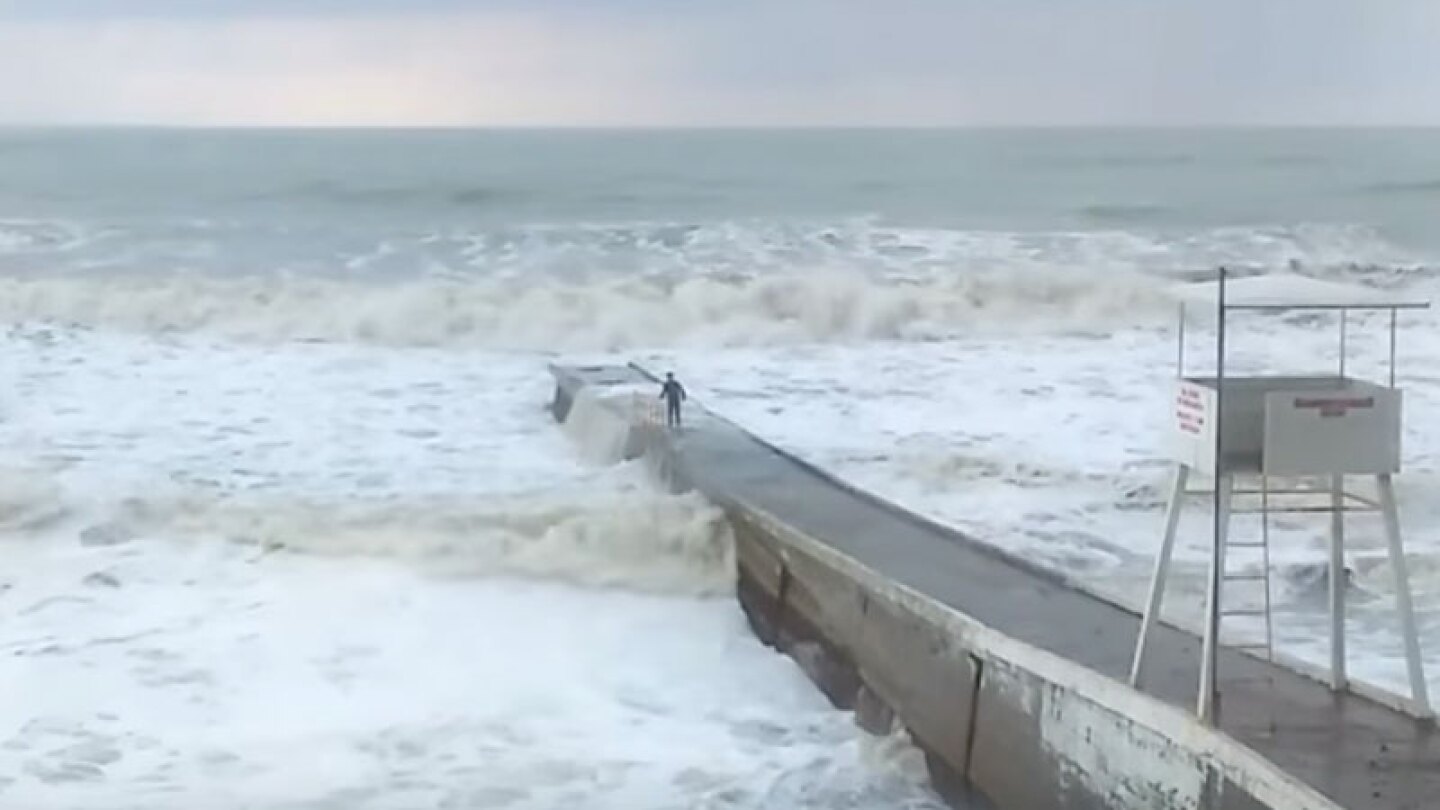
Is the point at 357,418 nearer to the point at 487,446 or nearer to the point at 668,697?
the point at 487,446

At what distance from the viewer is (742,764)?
9508 mm

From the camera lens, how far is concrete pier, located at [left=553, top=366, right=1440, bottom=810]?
7.05m

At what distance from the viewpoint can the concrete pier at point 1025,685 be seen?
277 inches

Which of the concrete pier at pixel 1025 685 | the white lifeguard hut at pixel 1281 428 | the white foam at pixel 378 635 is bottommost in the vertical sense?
the white foam at pixel 378 635

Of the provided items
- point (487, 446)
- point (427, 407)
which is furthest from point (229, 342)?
point (487, 446)

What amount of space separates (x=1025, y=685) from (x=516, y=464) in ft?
31.6

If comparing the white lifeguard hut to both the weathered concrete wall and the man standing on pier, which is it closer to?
the weathered concrete wall

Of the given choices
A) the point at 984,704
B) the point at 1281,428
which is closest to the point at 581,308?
the point at 984,704

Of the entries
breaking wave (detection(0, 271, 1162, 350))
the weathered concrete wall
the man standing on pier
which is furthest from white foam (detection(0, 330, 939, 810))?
breaking wave (detection(0, 271, 1162, 350))

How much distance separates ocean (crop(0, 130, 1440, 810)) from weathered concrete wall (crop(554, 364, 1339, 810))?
0.25m

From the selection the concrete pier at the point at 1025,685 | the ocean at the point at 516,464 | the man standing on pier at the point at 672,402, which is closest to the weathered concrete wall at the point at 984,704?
the concrete pier at the point at 1025,685

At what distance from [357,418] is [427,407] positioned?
101 centimetres

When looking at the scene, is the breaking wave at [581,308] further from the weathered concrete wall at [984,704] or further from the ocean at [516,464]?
the weathered concrete wall at [984,704]

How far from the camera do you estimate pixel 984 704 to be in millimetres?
8875
